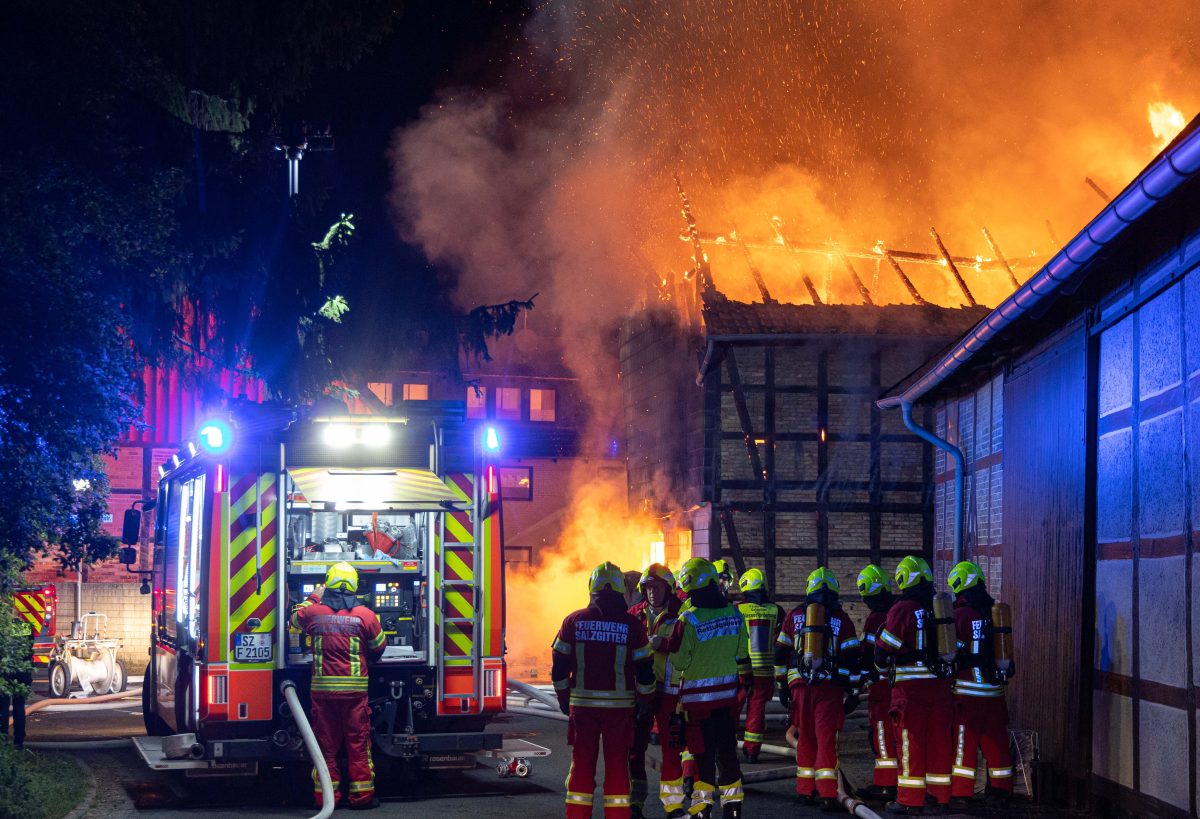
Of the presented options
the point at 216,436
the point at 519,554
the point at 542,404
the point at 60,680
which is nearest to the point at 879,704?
the point at 216,436

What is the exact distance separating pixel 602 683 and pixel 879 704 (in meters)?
2.67

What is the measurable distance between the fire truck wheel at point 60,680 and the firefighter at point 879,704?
43.6 feet

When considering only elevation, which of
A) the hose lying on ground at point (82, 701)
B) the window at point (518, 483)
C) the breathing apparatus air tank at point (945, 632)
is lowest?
the hose lying on ground at point (82, 701)

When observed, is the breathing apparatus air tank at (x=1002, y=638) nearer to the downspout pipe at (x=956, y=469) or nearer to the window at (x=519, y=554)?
the downspout pipe at (x=956, y=469)

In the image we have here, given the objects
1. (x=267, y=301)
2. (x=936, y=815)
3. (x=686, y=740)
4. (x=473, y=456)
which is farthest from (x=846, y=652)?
(x=267, y=301)

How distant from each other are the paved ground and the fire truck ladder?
74 centimetres

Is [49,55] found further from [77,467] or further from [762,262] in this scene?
[762,262]

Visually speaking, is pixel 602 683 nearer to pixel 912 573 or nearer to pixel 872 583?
pixel 912 573

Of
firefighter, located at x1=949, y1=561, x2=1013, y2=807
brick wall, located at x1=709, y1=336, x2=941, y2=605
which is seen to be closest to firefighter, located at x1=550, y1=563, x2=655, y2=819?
firefighter, located at x1=949, y1=561, x2=1013, y2=807

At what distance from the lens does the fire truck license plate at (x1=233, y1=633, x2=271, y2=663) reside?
32.0 ft

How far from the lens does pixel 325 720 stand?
9.71 meters

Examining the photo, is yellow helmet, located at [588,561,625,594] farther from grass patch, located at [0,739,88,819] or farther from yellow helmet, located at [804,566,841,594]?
grass patch, located at [0,739,88,819]

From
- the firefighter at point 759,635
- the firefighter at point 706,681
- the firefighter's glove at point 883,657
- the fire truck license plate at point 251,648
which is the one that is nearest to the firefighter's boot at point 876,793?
the firefighter's glove at point 883,657

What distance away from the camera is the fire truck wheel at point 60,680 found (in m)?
19.8
